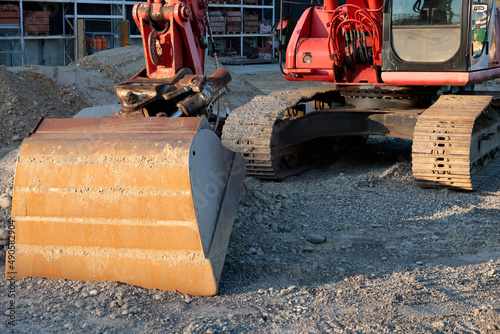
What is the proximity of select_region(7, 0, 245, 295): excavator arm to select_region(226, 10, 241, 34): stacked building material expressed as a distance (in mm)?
24036

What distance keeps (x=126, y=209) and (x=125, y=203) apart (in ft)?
0.12

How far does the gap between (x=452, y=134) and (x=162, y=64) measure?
2886mm

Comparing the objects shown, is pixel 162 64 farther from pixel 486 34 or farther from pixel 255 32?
pixel 255 32

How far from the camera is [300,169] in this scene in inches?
304

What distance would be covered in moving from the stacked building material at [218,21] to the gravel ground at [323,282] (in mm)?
21346

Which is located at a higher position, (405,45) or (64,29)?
(405,45)

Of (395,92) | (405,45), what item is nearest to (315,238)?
(405,45)

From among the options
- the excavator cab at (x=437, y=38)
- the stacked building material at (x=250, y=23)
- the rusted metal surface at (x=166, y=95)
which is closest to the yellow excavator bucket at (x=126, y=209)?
the rusted metal surface at (x=166, y=95)

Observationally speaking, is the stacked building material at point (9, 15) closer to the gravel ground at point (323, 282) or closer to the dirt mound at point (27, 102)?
the dirt mound at point (27, 102)

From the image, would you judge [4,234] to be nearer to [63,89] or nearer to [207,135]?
[207,135]

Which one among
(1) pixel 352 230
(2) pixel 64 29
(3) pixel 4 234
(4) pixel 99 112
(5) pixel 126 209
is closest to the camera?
(5) pixel 126 209

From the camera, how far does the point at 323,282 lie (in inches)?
160

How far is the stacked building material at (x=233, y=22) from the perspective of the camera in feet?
90.5

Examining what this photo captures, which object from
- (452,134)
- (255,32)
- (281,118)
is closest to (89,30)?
(255,32)
